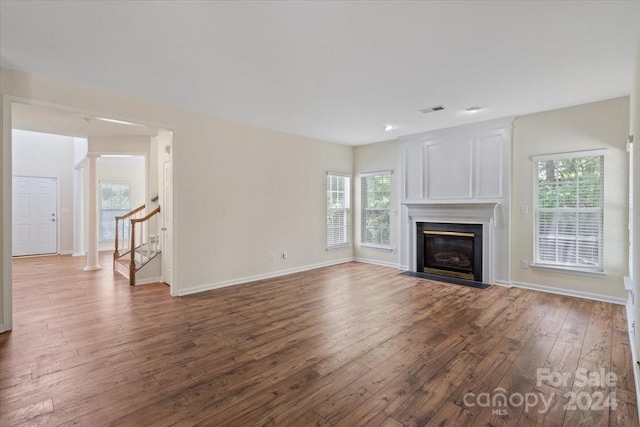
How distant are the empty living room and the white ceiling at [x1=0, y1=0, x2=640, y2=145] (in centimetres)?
2

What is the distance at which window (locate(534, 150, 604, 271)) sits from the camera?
4.02 meters

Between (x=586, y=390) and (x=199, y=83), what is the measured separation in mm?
4442

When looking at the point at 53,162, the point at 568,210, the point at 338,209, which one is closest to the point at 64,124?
the point at 53,162

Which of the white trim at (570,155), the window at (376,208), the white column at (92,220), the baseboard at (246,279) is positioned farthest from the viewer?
the window at (376,208)

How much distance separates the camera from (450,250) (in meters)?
5.43

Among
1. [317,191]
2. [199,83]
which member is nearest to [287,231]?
[317,191]

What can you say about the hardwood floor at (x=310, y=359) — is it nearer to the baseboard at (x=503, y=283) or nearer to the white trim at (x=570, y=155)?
the baseboard at (x=503, y=283)

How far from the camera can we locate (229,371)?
2.27m

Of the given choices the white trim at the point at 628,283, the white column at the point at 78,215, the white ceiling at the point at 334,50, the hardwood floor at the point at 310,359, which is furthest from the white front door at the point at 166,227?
the white trim at the point at 628,283

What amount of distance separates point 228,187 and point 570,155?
5.04 metres

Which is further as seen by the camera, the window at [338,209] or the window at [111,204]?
the window at [111,204]

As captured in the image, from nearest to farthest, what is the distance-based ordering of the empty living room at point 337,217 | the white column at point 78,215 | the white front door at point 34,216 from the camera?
the empty living room at point 337,217 < the white front door at point 34,216 < the white column at point 78,215

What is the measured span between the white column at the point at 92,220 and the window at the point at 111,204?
2214 mm

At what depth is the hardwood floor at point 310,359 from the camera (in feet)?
5.98
